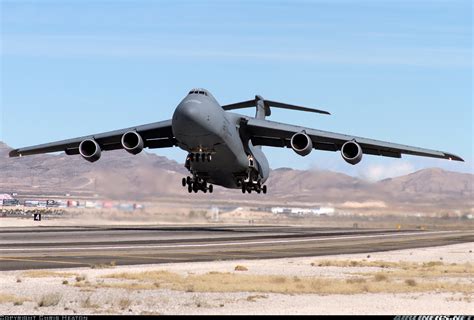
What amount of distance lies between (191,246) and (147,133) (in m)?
14.1

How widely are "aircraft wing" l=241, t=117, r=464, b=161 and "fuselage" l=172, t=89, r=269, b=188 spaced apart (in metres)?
0.92

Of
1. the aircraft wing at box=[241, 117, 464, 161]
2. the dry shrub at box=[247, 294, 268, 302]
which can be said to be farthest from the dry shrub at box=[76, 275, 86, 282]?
the aircraft wing at box=[241, 117, 464, 161]

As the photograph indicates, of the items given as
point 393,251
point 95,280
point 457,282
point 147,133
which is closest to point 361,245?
point 393,251

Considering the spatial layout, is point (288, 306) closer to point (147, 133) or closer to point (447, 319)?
point (447, 319)

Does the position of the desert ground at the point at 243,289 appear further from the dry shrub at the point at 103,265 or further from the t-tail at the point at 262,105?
the t-tail at the point at 262,105

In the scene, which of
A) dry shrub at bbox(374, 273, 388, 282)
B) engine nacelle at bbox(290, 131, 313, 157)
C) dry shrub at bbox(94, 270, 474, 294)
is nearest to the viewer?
dry shrub at bbox(94, 270, 474, 294)

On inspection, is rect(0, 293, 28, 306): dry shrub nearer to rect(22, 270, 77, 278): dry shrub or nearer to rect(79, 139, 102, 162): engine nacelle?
rect(22, 270, 77, 278): dry shrub

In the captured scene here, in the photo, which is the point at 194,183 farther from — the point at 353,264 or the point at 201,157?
the point at 353,264

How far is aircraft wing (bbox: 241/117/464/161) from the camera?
45.3m

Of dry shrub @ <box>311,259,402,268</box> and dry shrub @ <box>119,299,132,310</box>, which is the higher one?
dry shrub @ <box>311,259,402,268</box>

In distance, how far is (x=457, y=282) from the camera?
2150 cm

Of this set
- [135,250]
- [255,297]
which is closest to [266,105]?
[135,250]

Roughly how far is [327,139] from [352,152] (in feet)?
10.5

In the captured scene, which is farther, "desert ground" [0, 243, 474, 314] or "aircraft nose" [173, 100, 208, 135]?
"aircraft nose" [173, 100, 208, 135]
